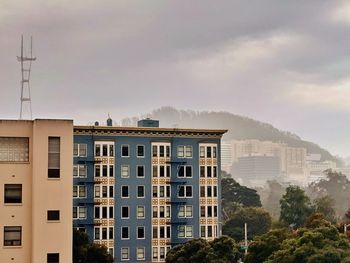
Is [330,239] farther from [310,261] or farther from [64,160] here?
[64,160]

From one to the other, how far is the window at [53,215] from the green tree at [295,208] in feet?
204

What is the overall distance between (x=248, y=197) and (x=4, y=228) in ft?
317

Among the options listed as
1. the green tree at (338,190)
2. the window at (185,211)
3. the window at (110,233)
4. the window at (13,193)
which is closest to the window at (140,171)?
the window at (185,211)

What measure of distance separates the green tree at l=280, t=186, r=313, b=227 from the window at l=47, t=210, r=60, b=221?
62.2 metres

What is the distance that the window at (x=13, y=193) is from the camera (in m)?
27.8

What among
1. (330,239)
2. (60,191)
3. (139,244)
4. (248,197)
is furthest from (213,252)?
(248,197)

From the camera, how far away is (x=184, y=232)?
71688mm

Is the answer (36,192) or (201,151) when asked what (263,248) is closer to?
(201,151)

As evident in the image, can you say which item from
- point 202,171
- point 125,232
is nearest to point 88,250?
point 125,232

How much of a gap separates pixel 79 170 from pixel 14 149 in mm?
40860

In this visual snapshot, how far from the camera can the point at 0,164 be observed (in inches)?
1093

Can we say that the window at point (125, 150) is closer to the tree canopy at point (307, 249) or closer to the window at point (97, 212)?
the window at point (97, 212)

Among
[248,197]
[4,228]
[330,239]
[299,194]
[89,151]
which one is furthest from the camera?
[248,197]

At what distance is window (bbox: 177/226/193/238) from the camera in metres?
71.6
